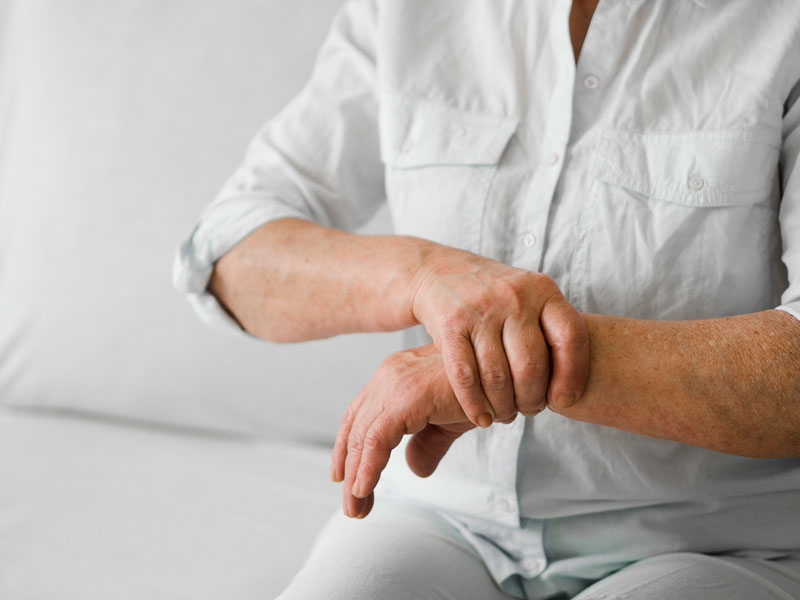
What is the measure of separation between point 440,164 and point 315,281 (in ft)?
0.64

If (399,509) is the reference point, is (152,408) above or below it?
below

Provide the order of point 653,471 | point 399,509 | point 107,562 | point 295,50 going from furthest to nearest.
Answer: point 295,50 < point 107,562 < point 399,509 < point 653,471

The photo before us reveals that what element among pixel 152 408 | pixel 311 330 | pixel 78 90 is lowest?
pixel 152 408

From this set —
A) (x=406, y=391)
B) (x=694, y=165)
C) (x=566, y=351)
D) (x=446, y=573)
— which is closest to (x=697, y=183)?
(x=694, y=165)

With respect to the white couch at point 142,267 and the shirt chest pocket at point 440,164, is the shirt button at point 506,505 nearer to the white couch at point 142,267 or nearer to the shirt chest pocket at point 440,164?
the shirt chest pocket at point 440,164

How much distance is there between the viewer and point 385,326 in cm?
85

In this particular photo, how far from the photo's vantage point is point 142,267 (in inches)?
54.7

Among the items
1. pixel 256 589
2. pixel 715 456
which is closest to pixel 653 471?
pixel 715 456

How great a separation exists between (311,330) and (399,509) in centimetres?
23

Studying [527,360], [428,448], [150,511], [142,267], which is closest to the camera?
[527,360]

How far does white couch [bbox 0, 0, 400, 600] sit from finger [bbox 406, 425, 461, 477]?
1.56ft

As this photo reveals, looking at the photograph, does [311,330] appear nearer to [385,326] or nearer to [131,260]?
[385,326]

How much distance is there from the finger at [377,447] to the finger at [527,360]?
0.11 meters

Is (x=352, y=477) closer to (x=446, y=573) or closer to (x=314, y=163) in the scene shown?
(x=446, y=573)
